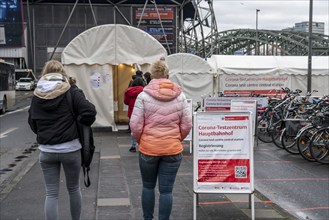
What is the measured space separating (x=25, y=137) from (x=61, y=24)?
155ft

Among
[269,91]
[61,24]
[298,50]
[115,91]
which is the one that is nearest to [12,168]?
[115,91]

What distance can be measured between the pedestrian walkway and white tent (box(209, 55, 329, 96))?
13535mm

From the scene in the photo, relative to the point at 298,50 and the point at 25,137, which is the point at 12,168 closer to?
the point at 25,137

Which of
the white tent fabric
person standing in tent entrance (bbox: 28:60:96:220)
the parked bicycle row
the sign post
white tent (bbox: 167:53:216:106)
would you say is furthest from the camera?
white tent (bbox: 167:53:216:106)

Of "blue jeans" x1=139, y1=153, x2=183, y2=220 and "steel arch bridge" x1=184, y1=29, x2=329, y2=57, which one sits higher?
"steel arch bridge" x1=184, y1=29, x2=329, y2=57

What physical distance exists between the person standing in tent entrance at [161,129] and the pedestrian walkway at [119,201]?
1.03 metres

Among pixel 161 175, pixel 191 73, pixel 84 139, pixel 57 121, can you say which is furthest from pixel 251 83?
pixel 57 121

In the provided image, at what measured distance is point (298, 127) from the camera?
1136cm

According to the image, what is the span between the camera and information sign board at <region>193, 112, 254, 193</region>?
18.8 ft

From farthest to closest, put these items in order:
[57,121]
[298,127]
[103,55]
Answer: [103,55] → [298,127] → [57,121]

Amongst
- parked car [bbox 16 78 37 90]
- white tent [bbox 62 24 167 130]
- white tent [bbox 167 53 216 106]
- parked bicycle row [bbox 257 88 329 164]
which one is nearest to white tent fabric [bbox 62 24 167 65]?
white tent [bbox 62 24 167 130]

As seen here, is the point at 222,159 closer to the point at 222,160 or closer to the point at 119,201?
the point at 222,160

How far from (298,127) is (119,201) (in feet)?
20.4

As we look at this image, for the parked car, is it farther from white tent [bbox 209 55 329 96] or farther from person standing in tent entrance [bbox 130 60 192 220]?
person standing in tent entrance [bbox 130 60 192 220]
